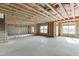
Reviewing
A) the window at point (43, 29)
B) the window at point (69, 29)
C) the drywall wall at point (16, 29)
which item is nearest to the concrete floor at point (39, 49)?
the window at point (69, 29)

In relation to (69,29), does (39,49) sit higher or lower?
lower

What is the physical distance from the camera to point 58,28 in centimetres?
994

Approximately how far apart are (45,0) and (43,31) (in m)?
9.48

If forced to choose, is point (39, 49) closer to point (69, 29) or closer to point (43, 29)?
point (69, 29)

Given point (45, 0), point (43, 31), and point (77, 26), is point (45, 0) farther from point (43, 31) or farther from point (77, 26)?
point (43, 31)

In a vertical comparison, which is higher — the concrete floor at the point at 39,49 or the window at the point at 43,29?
the window at the point at 43,29


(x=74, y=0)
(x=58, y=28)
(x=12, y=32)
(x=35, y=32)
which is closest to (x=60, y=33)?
(x=58, y=28)

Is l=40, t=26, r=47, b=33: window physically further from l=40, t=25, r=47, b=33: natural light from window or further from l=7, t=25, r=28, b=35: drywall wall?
l=7, t=25, r=28, b=35: drywall wall

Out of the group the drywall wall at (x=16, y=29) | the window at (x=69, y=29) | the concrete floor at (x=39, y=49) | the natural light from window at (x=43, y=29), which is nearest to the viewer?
the concrete floor at (x=39, y=49)

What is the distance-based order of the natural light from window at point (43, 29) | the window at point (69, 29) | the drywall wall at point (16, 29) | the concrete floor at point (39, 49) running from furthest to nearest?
the drywall wall at point (16, 29) < the natural light from window at point (43, 29) < the window at point (69, 29) < the concrete floor at point (39, 49)

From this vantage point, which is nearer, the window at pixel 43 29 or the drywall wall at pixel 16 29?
the window at pixel 43 29

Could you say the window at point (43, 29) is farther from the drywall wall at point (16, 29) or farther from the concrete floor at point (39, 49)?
the concrete floor at point (39, 49)

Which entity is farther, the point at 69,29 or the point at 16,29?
the point at 16,29

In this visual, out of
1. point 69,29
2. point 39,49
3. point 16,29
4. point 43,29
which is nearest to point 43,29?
point 43,29
